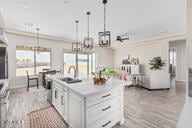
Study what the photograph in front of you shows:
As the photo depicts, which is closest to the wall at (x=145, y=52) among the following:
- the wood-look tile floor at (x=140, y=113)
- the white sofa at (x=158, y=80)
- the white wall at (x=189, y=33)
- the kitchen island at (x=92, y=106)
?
the white sofa at (x=158, y=80)

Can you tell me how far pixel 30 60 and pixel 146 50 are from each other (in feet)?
22.6

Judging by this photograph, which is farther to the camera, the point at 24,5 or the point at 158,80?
the point at 158,80

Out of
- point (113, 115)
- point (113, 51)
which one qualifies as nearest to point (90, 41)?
point (113, 115)

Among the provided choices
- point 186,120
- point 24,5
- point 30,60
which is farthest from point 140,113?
point 30,60

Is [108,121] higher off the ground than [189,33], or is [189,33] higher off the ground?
[189,33]

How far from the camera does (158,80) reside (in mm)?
5680

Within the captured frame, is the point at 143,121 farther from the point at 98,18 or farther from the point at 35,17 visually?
the point at 35,17

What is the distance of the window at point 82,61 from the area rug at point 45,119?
4474 mm

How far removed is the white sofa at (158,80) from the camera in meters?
5.61

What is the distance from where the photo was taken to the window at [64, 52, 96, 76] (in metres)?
7.57

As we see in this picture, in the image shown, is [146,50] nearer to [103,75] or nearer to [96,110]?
[103,75]

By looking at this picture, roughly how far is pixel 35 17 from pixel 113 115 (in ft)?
12.3

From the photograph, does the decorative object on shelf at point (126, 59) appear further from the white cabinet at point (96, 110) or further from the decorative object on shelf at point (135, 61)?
the white cabinet at point (96, 110)

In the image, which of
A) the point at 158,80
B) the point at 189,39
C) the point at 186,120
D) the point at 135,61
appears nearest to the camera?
the point at 186,120
